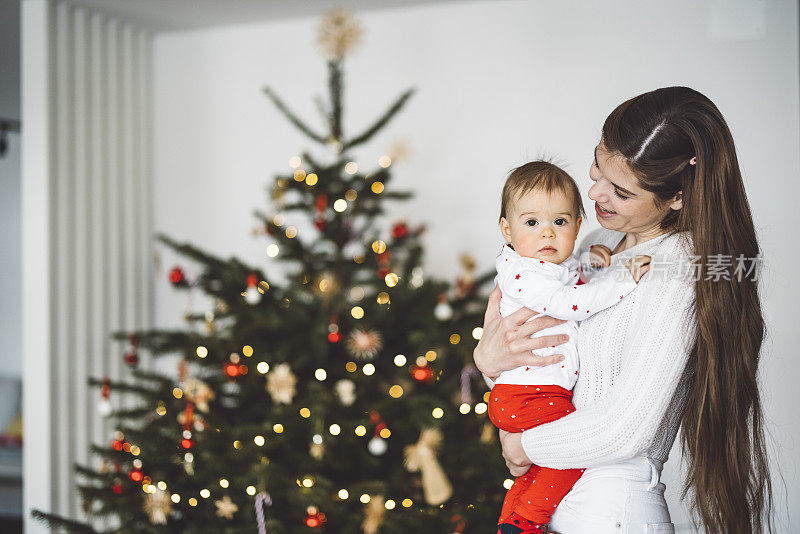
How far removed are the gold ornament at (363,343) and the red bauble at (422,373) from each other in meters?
0.13

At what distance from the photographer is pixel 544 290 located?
1011mm

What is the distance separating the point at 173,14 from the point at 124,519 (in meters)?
2.01

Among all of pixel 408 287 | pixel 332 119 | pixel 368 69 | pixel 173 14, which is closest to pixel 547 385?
pixel 408 287

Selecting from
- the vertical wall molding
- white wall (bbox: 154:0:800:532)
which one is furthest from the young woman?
the vertical wall molding

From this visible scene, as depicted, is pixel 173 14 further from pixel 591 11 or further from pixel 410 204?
pixel 591 11

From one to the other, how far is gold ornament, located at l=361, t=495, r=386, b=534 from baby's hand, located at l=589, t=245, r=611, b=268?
1.20 metres

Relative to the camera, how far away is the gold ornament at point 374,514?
2020 mm

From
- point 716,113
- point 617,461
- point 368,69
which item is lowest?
point 617,461

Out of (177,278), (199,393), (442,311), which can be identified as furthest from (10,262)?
(442,311)

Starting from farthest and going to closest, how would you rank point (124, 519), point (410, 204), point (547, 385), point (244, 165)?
point (244, 165) → point (410, 204) → point (124, 519) → point (547, 385)

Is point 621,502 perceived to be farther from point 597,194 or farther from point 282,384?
point 282,384

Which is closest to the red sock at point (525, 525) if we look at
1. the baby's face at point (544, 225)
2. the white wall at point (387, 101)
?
the baby's face at point (544, 225)

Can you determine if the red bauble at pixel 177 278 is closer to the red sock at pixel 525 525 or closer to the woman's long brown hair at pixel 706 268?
the red sock at pixel 525 525

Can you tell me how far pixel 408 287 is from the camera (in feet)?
7.04
